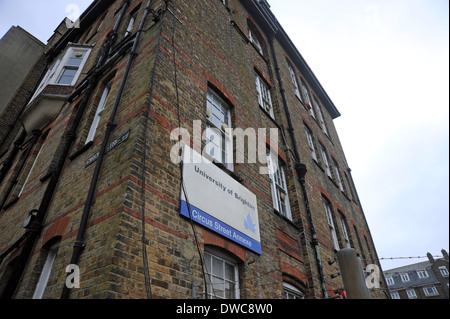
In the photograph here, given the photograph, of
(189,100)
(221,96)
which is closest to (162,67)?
(189,100)

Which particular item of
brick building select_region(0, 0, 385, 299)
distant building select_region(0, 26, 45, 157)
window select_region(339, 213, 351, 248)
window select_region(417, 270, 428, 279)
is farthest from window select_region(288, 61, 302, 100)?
window select_region(417, 270, 428, 279)

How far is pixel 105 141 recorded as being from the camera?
4.81 meters

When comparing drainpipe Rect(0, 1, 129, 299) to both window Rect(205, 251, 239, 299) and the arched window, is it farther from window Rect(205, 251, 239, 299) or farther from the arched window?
the arched window

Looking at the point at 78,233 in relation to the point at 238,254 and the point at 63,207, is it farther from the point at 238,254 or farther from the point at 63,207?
the point at 238,254

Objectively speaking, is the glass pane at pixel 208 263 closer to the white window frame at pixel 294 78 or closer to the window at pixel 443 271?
the white window frame at pixel 294 78

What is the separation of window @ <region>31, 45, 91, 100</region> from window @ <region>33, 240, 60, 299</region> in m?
5.46

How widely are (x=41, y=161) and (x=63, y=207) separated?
9.56 ft

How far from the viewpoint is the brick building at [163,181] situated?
3814 millimetres

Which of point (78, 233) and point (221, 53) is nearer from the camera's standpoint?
point (78, 233)

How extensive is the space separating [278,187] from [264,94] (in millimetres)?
4124

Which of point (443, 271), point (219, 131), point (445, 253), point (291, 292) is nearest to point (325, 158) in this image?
point (291, 292)

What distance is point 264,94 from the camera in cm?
1097

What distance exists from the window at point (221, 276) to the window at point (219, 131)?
1.98 metres

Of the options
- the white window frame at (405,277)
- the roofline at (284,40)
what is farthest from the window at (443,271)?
the roofline at (284,40)
